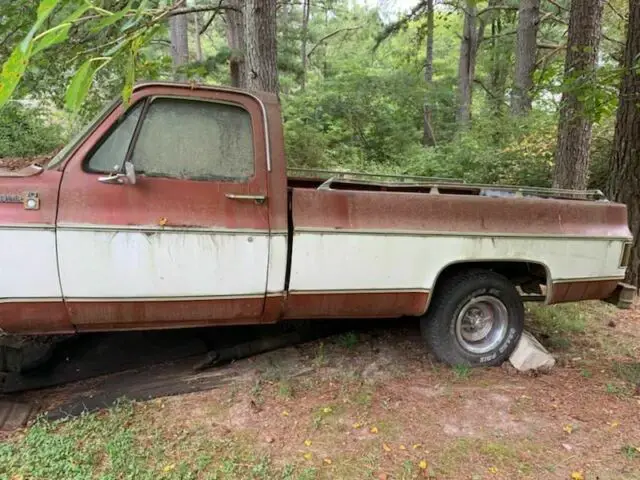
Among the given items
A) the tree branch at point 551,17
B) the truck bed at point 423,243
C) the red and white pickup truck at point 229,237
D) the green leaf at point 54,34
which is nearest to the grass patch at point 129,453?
the red and white pickup truck at point 229,237

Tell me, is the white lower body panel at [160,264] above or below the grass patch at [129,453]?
above

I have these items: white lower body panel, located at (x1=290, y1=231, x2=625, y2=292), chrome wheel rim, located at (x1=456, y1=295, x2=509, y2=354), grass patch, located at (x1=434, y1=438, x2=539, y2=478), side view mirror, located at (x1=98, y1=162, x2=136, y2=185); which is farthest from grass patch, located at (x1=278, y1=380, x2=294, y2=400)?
side view mirror, located at (x1=98, y1=162, x2=136, y2=185)

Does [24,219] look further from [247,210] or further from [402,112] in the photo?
[402,112]

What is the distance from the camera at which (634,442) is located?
10.7 ft

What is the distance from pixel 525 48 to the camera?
43.9ft

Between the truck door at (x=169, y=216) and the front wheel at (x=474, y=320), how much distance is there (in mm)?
1490

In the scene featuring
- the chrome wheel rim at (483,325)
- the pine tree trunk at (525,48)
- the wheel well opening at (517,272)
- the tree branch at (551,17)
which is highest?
the tree branch at (551,17)

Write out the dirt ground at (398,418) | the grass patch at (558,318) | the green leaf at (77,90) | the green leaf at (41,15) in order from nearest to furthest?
the green leaf at (41,15) → the green leaf at (77,90) → the dirt ground at (398,418) → the grass patch at (558,318)

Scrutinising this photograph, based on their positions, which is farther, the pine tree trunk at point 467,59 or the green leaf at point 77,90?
the pine tree trunk at point 467,59

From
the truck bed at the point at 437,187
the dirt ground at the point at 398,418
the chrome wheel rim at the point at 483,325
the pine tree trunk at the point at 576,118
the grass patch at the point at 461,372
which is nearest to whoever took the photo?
the dirt ground at the point at 398,418

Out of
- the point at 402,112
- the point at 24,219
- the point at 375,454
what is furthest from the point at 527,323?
the point at 402,112

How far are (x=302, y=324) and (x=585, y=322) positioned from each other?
302cm

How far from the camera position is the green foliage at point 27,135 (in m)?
12.4

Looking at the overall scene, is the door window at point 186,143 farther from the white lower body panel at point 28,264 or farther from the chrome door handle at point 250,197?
the white lower body panel at point 28,264
